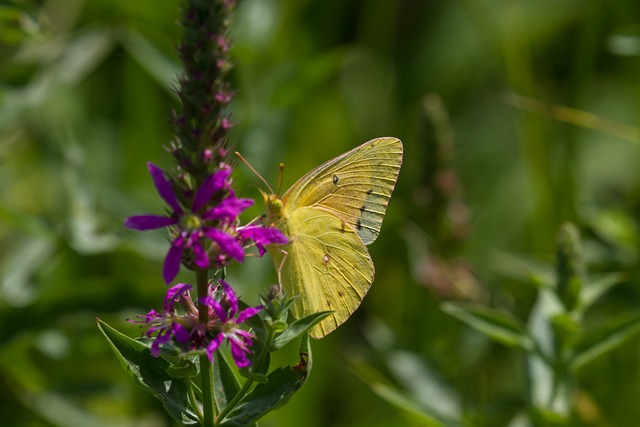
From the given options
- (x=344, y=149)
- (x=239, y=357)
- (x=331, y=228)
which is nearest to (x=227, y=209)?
(x=239, y=357)

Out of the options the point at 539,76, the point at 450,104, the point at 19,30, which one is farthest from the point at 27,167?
the point at 539,76

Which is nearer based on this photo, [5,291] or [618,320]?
[618,320]

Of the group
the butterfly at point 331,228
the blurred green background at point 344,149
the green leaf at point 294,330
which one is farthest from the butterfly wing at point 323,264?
the green leaf at point 294,330

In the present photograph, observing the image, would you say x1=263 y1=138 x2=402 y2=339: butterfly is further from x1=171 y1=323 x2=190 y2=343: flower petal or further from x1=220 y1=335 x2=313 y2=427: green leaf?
x1=171 y1=323 x2=190 y2=343: flower petal

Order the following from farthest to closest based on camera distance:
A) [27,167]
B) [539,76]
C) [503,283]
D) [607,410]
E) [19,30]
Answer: [539,76] → [27,167] → [503,283] → [607,410] → [19,30]

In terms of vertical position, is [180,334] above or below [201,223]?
below

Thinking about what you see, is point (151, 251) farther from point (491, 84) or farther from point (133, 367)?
point (491, 84)

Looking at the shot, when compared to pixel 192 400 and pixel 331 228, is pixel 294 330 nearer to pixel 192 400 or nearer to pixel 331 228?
pixel 192 400
